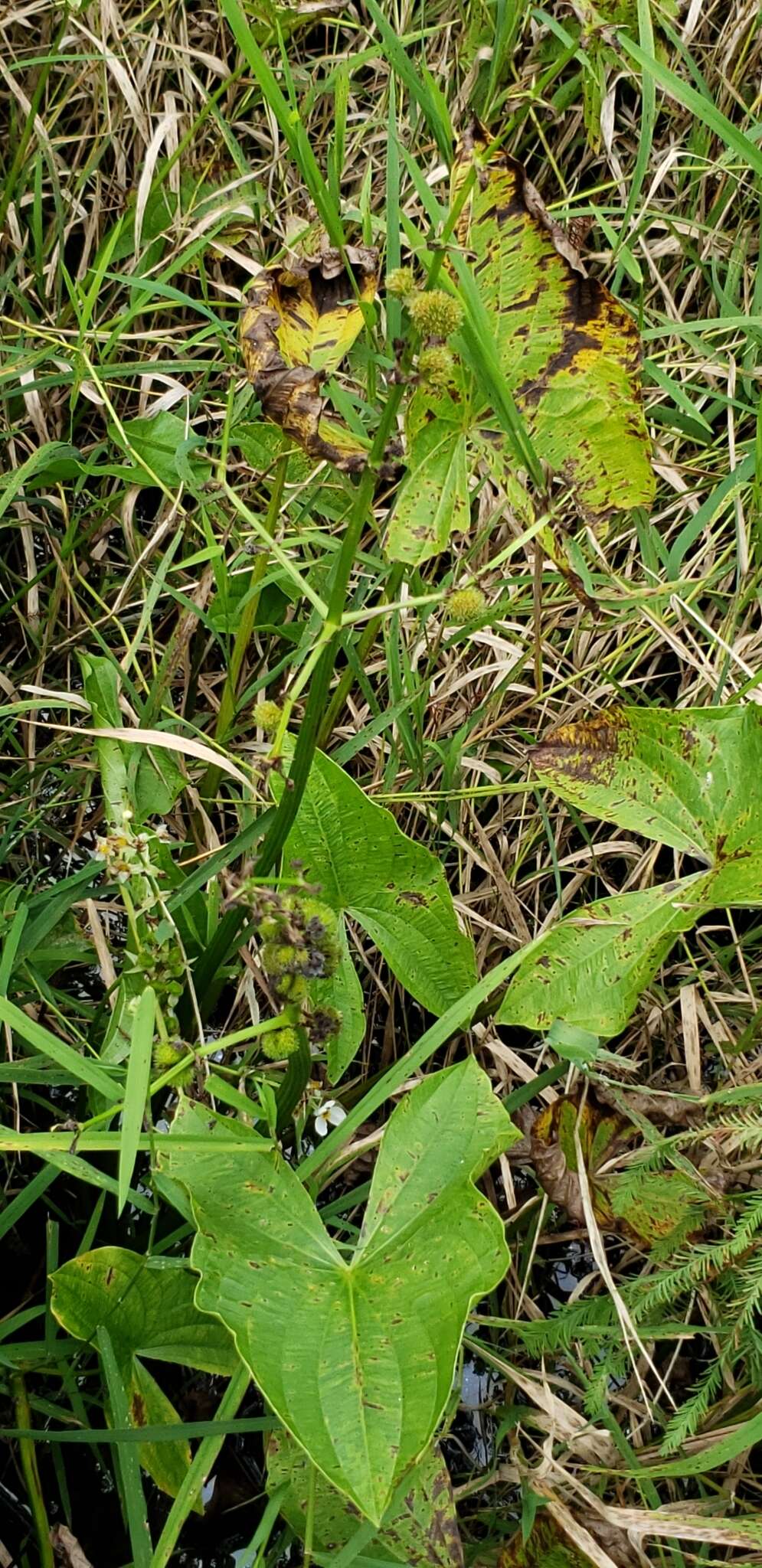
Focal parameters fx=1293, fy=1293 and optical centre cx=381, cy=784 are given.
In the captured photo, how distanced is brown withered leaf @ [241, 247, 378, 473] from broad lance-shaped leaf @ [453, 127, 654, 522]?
117mm

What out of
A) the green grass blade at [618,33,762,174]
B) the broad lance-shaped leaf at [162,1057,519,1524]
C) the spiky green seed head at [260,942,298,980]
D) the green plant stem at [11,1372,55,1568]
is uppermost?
the green grass blade at [618,33,762,174]

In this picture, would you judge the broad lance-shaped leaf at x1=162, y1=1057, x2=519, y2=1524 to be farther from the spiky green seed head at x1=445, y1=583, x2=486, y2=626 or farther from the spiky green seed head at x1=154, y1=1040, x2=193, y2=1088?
the spiky green seed head at x1=445, y1=583, x2=486, y2=626

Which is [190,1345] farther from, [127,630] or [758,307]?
[758,307]

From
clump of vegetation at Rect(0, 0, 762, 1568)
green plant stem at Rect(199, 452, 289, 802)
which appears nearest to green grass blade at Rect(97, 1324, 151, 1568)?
clump of vegetation at Rect(0, 0, 762, 1568)

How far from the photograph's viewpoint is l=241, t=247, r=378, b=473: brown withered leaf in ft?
3.66

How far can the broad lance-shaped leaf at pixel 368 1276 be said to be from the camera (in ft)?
2.89

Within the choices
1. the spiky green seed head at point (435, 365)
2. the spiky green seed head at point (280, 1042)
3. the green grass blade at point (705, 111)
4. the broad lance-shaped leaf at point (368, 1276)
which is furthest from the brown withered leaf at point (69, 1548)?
the green grass blade at point (705, 111)

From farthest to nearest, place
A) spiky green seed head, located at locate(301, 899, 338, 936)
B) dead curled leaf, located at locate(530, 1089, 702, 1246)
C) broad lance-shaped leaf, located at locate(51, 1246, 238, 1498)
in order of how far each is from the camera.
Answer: dead curled leaf, located at locate(530, 1089, 702, 1246) < broad lance-shaped leaf, located at locate(51, 1246, 238, 1498) < spiky green seed head, located at locate(301, 899, 338, 936)

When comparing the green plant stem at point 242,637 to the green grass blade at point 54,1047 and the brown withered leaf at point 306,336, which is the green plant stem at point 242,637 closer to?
the brown withered leaf at point 306,336

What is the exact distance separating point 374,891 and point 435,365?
49 centimetres

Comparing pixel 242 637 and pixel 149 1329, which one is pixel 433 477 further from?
pixel 149 1329

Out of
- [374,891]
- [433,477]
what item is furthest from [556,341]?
[374,891]

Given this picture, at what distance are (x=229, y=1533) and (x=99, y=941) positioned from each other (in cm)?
59

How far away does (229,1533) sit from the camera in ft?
4.05
